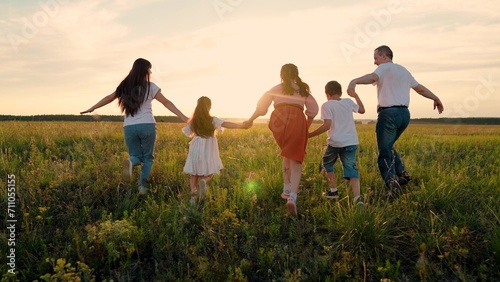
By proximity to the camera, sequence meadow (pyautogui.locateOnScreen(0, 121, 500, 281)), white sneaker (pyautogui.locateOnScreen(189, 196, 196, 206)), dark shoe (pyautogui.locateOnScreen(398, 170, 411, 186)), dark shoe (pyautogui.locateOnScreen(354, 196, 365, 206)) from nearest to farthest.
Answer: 1. meadow (pyautogui.locateOnScreen(0, 121, 500, 281))
2. dark shoe (pyautogui.locateOnScreen(354, 196, 365, 206))
3. white sneaker (pyautogui.locateOnScreen(189, 196, 196, 206))
4. dark shoe (pyautogui.locateOnScreen(398, 170, 411, 186))

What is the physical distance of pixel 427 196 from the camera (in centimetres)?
593

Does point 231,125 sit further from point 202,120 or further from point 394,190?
point 394,190

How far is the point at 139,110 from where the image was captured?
21.9ft

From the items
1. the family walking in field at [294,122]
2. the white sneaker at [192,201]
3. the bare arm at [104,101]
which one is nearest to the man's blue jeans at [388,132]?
the family walking in field at [294,122]

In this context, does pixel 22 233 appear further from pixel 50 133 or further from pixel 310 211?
pixel 50 133

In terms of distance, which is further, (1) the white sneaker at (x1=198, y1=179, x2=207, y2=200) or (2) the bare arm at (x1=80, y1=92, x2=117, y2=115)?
(2) the bare arm at (x1=80, y1=92, x2=117, y2=115)

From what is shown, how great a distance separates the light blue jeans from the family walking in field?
16mm

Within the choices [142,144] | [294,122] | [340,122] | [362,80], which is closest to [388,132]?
[340,122]

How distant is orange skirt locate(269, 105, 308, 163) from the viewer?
5832mm

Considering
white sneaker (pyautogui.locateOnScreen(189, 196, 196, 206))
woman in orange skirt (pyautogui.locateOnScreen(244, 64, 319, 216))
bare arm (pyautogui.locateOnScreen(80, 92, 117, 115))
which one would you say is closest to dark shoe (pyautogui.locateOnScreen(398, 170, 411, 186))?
woman in orange skirt (pyautogui.locateOnScreen(244, 64, 319, 216))

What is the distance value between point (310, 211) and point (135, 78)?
356cm

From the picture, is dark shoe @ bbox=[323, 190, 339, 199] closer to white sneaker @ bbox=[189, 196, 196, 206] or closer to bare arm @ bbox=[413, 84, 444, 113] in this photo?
white sneaker @ bbox=[189, 196, 196, 206]

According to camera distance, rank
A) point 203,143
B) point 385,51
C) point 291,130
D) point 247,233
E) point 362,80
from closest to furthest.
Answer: point 247,233 < point 291,130 < point 362,80 < point 385,51 < point 203,143

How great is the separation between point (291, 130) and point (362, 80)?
1.31 m
